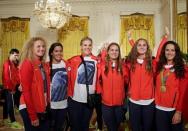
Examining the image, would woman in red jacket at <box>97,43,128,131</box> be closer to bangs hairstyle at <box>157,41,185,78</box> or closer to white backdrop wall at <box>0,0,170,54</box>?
bangs hairstyle at <box>157,41,185,78</box>

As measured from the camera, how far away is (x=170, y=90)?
3492 millimetres

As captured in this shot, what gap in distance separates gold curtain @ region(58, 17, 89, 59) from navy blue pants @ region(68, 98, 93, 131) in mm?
6577

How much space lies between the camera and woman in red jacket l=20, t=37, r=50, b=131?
2947 mm

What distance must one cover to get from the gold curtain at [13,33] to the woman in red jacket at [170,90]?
787cm

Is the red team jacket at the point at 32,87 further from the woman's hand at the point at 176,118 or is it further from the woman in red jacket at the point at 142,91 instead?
the woman's hand at the point at 176,118

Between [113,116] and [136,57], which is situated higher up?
[136,57]

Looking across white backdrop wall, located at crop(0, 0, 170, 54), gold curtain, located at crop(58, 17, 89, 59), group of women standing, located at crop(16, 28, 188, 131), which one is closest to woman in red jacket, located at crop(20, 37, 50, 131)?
group of women standing, located at crop(16, 28, 188, 131)

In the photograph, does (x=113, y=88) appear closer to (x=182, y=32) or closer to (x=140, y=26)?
(x=182, y=32)

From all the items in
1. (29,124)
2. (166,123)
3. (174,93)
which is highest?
(174,93)

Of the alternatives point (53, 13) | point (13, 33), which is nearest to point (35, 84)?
point (53, 13)

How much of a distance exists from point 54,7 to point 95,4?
274 cm

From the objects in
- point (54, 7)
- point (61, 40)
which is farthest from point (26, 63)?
point (61, 40)

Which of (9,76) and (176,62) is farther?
(9,76)

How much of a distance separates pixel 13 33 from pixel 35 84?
26.9 ft
